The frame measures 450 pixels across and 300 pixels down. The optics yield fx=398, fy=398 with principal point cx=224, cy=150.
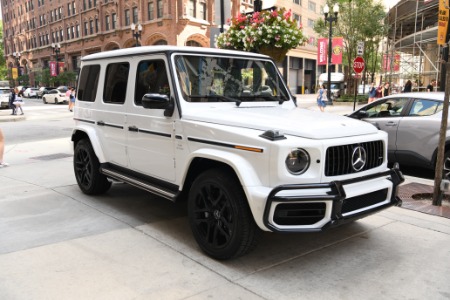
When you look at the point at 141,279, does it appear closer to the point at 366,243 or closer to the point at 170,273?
the point at 170,273

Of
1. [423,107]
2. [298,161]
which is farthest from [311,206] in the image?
[423,107]

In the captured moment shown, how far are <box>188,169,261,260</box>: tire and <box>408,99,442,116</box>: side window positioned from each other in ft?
17.3

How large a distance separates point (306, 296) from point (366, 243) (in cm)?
144

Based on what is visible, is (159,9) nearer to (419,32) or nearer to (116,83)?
(419,32)

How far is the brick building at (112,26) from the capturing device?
1689 inches

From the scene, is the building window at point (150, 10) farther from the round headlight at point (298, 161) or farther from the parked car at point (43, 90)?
the round headlight at point (298, 161)

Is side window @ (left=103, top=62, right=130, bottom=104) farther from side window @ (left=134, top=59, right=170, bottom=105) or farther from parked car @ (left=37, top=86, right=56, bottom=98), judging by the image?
parked car @ (left=37, top=86, right=56, bottom=98)

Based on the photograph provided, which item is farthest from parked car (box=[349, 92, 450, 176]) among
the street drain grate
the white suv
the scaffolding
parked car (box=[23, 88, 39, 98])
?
parked car (box=[23, 88, 39, 98])

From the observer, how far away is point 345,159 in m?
3.57

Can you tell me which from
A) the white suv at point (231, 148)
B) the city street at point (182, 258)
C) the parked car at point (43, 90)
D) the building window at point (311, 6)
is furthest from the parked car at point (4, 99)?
the building window at point (311, 6)

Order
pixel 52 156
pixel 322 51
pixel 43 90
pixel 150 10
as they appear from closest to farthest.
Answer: pixel 52 156 < pixel 322 51 < pixel 150 10 < pixel 43 90

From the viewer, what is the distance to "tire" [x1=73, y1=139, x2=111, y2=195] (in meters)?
5.82

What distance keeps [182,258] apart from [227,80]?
2.07m

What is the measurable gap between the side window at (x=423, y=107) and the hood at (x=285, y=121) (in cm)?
402
